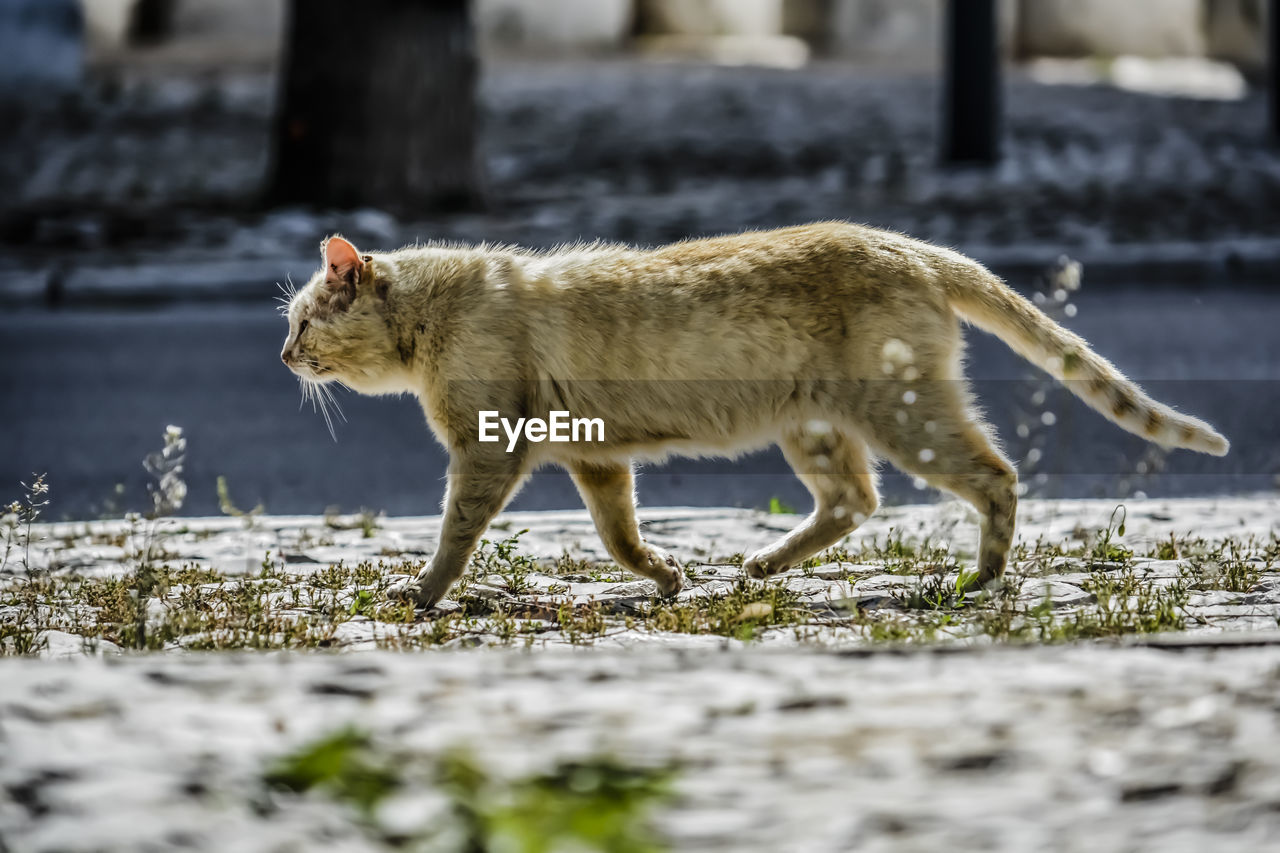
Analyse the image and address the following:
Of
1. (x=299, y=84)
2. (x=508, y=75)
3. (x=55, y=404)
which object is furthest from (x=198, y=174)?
(x=55, y=404)

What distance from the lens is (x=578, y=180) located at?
15.4m

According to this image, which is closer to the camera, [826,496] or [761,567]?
[761,567]

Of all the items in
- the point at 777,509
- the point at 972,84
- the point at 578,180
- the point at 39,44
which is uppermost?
the point at 39,44

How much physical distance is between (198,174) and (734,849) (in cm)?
1423

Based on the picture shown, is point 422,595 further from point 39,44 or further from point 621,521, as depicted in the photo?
point 39,44

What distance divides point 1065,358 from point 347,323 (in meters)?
2.25

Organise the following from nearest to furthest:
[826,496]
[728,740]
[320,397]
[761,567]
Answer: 1. [728,740]
2. [761,567]
3. [826,496]
4. [320,397]

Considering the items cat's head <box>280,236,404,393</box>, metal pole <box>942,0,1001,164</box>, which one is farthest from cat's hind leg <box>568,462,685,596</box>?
metal pole <box>942,0,1001,164</box>

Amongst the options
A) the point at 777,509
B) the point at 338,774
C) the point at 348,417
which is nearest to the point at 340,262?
the point at 777,509

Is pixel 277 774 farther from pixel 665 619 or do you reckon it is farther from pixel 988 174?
pixel 988 174

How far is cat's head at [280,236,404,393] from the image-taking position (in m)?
5.13

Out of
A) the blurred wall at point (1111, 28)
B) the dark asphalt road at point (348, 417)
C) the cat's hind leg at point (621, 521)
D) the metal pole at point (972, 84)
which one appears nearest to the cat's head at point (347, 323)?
the cat's hind leg at point (621, 521)

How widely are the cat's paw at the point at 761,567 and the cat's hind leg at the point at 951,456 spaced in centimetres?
63

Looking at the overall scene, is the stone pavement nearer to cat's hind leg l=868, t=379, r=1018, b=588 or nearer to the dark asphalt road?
cat's hind leg l=868, t=379, r=1018, b=588
